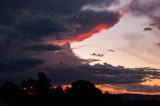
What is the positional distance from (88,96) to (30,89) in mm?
27066

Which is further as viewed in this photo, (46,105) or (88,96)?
(88,96)

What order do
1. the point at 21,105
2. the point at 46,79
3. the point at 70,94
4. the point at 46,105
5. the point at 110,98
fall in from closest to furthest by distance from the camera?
the point at 21,105
the point at 46,105
the point at 70,94
the point at 46,79
the point at 110,98

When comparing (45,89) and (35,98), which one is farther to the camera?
(45,89)

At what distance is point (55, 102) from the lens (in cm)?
14875

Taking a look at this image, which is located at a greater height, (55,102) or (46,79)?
(46,79)

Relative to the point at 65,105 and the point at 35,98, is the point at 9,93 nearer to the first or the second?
the point at 35,98

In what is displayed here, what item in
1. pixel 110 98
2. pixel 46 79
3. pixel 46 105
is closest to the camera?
pixel 46 105

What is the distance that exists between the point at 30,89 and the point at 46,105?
32.4 metres

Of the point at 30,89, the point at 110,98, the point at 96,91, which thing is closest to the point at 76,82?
the point at 96,91

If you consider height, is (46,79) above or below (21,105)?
above

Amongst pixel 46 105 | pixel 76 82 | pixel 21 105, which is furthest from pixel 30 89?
pixel 21 105

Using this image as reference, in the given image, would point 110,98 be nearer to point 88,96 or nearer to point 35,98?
point 88,96

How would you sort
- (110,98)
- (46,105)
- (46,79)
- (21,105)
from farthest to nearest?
(110,98), (46,79), (46,105), (21,105)

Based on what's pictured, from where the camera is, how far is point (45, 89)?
16250 centimetres
